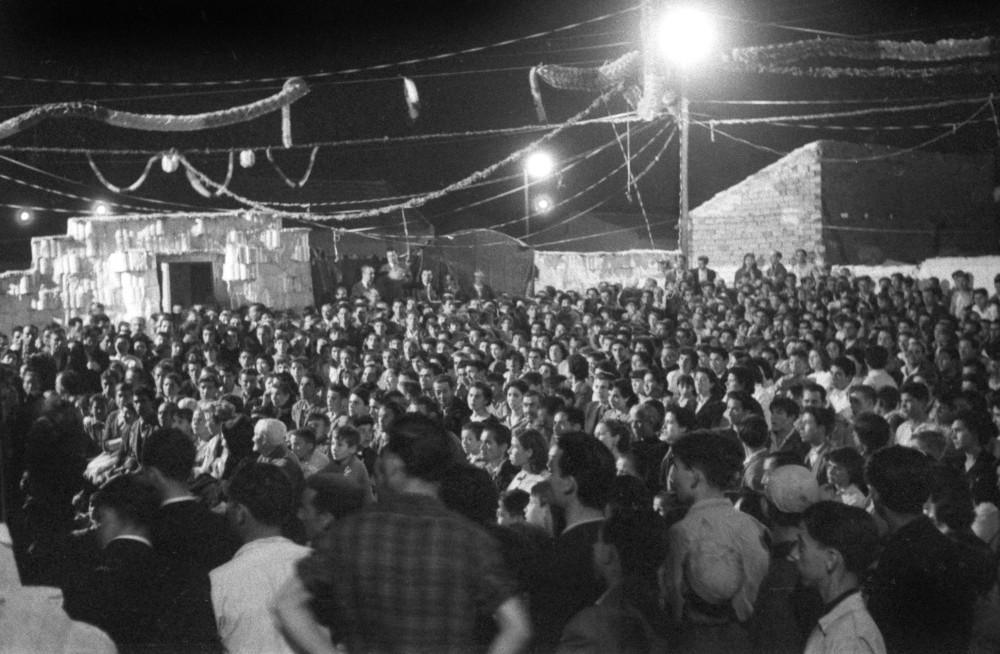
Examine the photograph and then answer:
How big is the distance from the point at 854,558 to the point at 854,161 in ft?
78.3

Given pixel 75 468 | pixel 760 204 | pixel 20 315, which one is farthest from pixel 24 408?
pixel 760 204

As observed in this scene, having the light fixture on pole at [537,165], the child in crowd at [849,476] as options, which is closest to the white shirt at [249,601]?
the child in crowd at [849,476]

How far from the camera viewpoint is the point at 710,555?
13.4 ft

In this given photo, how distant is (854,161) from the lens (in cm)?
2611

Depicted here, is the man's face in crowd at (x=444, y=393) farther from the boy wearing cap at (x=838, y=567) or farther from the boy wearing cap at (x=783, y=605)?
the boy wearing cap at (x=838, y=567)

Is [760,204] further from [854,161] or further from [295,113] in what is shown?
[295,113]

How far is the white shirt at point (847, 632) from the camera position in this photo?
344 centimetres

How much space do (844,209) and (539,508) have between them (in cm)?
2191

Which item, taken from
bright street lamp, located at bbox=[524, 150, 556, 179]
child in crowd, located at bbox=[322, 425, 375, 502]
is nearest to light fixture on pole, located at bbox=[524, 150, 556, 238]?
bright street lamp, located at bbox=[524, 150, 556, 179]

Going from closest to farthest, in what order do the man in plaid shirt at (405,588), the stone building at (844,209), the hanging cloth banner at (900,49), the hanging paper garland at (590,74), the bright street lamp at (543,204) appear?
the man in plaid shirt at (405,588)
the hanging cloth banner at (900,49)
the hanging paper garland at (590,74)
the stone building at (844,209)
the bright street lamp at (543,204)

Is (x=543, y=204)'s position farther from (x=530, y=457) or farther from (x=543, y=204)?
(x=530, y=457)

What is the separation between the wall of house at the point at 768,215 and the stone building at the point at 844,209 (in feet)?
0.07

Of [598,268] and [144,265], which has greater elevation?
[144,265]

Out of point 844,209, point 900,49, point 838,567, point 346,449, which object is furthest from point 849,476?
point 844,209
